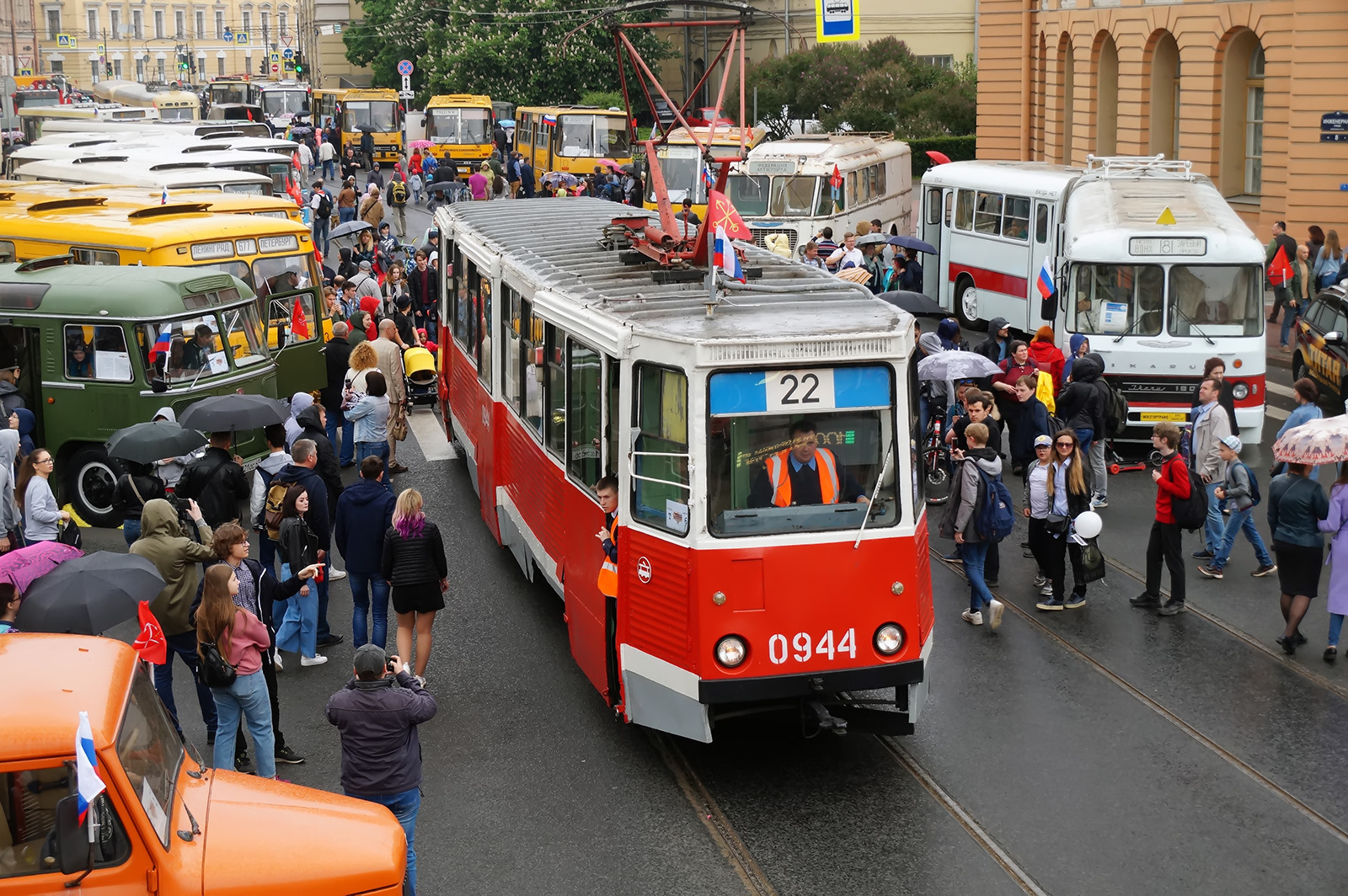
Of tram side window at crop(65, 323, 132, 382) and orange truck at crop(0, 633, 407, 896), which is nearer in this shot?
orange truck at crop(0, 633, 407, 896)

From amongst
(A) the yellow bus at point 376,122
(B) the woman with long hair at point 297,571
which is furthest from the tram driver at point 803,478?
(A) the yellow bus at point 376,122

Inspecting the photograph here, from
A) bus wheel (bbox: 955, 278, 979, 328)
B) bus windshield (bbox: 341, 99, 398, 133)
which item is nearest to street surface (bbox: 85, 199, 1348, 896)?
bus wheel (bbox: 955, 278, 979, 328)

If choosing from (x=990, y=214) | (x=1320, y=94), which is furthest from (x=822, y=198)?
(x=1320, y=94)

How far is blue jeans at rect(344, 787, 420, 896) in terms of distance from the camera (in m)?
7.80

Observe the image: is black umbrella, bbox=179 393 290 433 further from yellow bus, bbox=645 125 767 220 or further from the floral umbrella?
yellow bus, bbox=645 125 767 220

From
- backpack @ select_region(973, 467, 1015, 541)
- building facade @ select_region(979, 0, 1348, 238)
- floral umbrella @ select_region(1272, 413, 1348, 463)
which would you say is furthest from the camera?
building facade @ select_region(979, 0, 1348, 238)

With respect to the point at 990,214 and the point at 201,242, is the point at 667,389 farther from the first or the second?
the point at 990,214

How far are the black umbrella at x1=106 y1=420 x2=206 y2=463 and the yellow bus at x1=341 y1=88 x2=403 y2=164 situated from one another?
46.2m

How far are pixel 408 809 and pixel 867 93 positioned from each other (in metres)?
41.8

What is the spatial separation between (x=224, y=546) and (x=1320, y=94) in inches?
945

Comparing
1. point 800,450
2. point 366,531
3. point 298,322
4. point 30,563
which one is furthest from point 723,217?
point 298,322

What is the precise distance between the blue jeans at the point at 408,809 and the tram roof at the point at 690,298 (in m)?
2.87

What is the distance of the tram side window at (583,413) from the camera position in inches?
394

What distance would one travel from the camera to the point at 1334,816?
9.02 m
